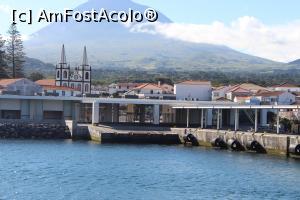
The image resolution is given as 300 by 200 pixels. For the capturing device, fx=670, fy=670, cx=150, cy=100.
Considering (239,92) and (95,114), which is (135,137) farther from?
(239,92)

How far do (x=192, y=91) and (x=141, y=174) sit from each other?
57.3 m

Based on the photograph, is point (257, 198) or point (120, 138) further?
point (120, 138)

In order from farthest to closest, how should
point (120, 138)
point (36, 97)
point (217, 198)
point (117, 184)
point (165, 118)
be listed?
point (165, 118) < point (36, 97) < point (120, 138) < point (117, 184) < point (217, 198)

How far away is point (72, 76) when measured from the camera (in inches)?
4190

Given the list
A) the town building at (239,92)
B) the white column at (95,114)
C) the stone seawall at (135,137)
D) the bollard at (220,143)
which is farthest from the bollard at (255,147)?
the town building at (239,92)

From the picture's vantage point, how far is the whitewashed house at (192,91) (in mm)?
89625

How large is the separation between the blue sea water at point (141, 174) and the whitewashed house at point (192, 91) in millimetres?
41470

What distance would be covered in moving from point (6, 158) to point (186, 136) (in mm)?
19002

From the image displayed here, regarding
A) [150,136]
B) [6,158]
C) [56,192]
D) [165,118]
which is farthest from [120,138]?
[56,192]

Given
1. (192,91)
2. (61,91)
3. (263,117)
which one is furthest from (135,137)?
(192,91)

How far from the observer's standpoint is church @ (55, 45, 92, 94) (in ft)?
338

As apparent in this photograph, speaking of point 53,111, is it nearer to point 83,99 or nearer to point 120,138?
point 83,99

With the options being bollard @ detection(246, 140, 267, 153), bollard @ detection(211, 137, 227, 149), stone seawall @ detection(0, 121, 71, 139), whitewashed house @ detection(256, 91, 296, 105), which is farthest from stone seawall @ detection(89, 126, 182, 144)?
whitewashed house @ detection(256, 91, 296, 105)

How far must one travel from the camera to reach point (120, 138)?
178 feet
